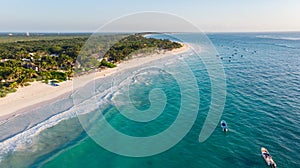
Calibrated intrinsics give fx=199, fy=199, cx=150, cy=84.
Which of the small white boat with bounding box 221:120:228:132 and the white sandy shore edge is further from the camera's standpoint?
the white sandy shore edge

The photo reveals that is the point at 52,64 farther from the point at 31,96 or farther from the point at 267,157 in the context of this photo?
the point at 267,157

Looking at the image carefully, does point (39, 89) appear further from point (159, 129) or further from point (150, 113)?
point (159, 129)

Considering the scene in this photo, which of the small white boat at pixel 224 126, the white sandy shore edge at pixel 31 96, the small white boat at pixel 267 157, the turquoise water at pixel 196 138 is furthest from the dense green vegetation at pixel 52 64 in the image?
the small white boat at pixel 267 157

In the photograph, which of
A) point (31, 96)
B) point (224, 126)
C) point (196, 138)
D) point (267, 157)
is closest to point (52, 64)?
point (31, 96)

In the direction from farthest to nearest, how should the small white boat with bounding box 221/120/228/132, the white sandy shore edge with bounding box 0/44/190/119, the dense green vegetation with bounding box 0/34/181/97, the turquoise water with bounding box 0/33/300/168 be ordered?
the dense green vegetation with bounding box 0/34/181/97 < the white sandy shore edge with bounding box 0/44/190/119 < the small white boat with bounding box 221/120/228/132 < the turquoise water with bounding box 0/33/300/168

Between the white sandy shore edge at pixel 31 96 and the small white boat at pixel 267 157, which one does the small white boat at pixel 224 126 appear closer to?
the small white boat at pixel 267 157

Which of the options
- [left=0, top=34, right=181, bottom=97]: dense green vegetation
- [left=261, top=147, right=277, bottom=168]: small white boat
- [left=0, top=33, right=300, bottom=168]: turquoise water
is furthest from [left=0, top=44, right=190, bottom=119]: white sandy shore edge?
[left=261, top=147, right=277, bottom=168]: small white boat

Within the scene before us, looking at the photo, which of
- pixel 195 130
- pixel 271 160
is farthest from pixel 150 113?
pixel 271 160

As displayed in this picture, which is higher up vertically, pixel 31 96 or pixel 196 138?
pixel 31 96

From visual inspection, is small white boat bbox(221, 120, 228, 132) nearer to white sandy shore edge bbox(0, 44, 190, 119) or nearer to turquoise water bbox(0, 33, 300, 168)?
turquoise water bbox(0, 33, 300, 168)
